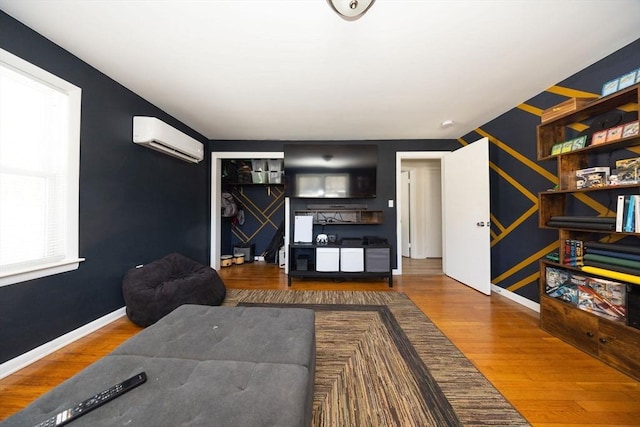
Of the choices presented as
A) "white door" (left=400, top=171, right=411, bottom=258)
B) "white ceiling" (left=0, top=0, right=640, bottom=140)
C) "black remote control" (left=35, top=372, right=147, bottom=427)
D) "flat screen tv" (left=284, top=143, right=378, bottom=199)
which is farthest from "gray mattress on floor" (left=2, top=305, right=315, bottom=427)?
"white door" (left=400, top=171, right=411, bottom=258)

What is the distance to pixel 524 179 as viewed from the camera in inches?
103

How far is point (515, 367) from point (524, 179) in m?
2.05

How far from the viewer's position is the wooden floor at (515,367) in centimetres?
123

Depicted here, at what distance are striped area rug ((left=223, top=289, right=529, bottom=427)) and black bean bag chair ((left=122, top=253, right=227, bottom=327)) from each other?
1216 millimetres

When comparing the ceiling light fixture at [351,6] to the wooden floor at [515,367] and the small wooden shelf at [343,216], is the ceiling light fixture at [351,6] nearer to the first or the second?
the wooden floor at [515,367]

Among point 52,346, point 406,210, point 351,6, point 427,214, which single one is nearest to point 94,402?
point 52,346

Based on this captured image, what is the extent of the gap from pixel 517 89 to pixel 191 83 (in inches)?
130

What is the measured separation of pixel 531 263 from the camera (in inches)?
99.3

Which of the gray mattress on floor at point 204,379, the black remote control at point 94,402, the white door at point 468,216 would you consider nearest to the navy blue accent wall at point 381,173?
the white door at point 468,216

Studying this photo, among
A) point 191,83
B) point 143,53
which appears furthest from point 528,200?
point 143,53

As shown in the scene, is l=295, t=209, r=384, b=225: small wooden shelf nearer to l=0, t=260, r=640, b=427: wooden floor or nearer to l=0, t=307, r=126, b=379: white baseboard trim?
l=0, t=260, r=640, b=427: wooden floor

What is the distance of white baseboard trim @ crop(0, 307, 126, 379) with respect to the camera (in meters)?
1.48

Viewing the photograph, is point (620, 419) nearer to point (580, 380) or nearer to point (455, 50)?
point (580, 380)

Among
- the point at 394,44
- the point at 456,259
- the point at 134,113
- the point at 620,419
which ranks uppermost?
the point at 394,44
